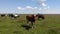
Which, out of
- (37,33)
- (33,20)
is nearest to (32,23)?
(33,20)

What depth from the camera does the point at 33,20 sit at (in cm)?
1786

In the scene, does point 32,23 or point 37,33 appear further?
point 32,23

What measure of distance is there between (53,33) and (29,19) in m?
6.67

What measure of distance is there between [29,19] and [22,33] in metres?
6.19

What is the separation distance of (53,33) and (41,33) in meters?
1.03

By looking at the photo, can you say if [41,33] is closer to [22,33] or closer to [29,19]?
[22,33]

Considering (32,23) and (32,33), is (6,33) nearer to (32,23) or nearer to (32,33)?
(32,33)

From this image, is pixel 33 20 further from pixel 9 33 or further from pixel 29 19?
pixel 9 33

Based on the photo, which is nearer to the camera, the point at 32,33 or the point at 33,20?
the point at 32,33

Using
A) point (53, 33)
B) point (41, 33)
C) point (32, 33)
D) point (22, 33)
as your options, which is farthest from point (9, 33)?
point (53, 33)

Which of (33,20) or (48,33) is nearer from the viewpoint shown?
(48,33)

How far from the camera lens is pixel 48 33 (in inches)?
489

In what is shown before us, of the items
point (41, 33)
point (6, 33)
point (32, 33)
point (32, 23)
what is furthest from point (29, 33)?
point (32, 23)

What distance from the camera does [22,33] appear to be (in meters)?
12.6
